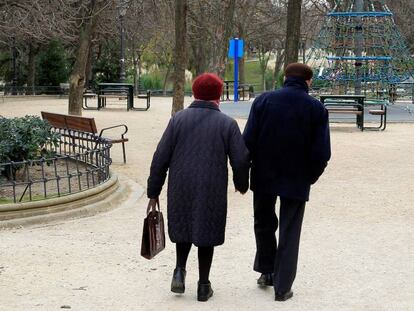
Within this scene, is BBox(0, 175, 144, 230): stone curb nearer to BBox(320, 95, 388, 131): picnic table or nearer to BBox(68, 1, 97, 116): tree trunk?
BBox(68, 1, 97, 116): tree trunk

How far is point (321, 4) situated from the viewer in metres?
42.8

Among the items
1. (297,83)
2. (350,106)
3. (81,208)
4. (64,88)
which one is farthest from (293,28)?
(64,88)

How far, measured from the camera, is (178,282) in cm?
546

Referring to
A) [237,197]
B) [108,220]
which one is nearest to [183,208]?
[108,220]

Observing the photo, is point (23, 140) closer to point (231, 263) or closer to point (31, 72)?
point (231, 263)

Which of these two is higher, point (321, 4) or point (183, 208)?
point (321, 4)

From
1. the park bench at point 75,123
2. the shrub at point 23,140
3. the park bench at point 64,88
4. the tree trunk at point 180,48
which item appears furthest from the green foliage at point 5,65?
the shrub at point 23,140

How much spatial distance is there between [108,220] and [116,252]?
4.48 ft

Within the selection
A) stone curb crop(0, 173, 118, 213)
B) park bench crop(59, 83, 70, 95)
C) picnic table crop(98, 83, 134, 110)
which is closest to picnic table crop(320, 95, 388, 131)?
picnic table crop(98, 83, 134, 110)

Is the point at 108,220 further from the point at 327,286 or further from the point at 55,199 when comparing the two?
the point at 327,286

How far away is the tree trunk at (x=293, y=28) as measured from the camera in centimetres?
1616

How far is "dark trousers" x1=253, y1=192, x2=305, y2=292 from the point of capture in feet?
17.7

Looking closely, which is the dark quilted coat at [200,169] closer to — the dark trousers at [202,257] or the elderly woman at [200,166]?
the elderly woman at [200,166]

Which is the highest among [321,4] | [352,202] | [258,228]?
[321,4]
